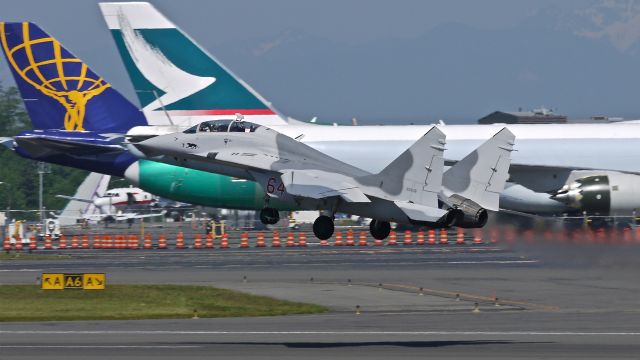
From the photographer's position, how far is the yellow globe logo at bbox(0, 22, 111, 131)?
71.2 meters

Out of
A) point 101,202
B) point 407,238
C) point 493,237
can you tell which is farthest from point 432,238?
point 101,202

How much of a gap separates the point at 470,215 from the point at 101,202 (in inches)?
3756

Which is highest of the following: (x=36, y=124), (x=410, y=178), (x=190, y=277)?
(x=36, y=124)

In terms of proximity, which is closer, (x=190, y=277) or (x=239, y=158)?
(x=239, y=158)

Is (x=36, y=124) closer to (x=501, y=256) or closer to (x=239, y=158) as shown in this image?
(x=501, y=256)

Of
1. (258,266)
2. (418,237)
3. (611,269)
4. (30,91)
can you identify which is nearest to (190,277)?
(258,266)

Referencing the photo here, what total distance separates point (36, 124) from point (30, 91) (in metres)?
2.14

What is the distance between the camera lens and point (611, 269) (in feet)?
150

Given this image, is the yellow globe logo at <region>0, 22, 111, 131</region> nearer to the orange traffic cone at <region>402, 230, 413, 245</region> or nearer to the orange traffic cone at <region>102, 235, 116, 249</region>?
the orange traffic cone at <region>102, 235, 116, 249</region>

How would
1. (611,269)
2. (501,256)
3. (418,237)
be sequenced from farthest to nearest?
(418,237)
(501,256)
(611,269)

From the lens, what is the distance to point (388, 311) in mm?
53062

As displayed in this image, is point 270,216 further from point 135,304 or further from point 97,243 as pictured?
point 97,243

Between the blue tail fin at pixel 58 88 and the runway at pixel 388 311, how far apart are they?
30.1ft

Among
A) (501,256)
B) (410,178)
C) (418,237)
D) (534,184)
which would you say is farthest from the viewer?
(418,237)
